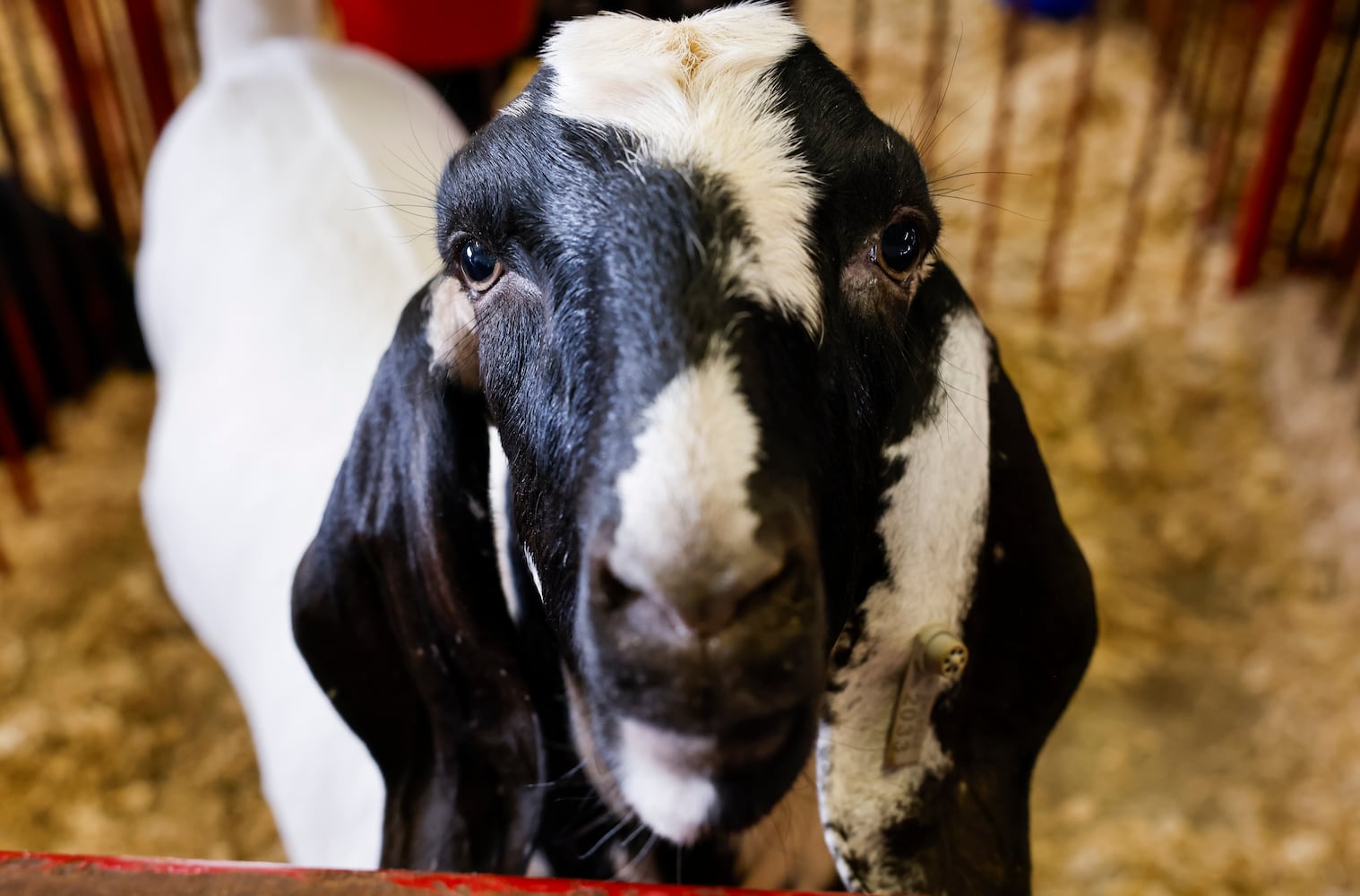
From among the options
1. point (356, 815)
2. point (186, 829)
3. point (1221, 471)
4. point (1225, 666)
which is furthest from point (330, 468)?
point (1221, 471)

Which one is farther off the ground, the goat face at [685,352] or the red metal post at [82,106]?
the goat face at [685,352]

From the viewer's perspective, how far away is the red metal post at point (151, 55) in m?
3.25

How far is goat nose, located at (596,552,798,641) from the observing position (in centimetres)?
74

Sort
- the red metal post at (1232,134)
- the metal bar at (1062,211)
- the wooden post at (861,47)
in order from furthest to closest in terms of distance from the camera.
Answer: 1. the wooden post at (861,47)
2. the metal bar at (1062,211)
3. the red metal post at (1232,134)

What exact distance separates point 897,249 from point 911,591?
34cm

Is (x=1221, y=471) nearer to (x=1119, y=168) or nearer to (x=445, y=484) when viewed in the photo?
(x=1119, y=168)

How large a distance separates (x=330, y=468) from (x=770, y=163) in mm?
1152

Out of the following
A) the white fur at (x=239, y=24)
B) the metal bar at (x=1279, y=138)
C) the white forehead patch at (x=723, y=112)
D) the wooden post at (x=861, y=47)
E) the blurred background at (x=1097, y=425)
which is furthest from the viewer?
the wooden post at (x=861, y=47)

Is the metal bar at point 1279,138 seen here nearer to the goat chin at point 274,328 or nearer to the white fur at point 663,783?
the goat chin at point 274,328

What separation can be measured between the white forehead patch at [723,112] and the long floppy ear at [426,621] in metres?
0.28

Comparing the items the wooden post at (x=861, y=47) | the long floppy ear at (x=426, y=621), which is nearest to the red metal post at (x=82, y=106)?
the wooden post at (x=861, y=47)

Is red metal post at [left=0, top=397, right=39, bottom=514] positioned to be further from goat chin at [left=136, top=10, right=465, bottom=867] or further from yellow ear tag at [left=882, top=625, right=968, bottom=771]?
yellow ear tag at [left=882, top=625, right=968, bottom=771]

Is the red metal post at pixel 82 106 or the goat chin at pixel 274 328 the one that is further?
the red metal post at pixel 82 106

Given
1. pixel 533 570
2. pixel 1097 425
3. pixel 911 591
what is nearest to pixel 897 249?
pixel 911 591
